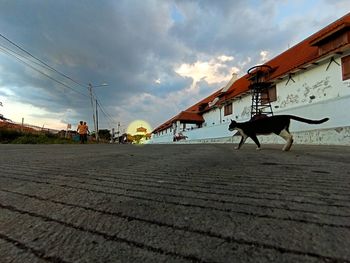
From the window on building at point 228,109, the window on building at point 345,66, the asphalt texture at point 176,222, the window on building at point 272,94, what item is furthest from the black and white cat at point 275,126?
the window on building at point 228,109

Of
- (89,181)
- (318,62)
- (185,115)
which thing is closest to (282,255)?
(89,181)

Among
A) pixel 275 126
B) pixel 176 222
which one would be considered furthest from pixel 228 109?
pixel 176 222

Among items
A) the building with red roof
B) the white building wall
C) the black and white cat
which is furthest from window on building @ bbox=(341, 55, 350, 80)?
the black and white cat

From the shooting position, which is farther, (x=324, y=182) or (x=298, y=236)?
(x=324, y=182)

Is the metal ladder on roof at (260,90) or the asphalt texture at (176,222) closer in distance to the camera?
the asphalt texture at (176,222)

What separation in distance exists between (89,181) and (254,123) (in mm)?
6280

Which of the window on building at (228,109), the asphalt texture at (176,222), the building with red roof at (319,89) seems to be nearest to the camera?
the asphalt texture at (176,222)

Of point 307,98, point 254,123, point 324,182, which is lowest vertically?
point 324,182

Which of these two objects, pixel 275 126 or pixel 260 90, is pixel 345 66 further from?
pixel 275 126

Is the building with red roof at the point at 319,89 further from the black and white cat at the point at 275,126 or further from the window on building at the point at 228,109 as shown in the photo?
the black and white cat at the point at 275,126

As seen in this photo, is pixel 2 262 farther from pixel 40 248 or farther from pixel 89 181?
pixel 89 181

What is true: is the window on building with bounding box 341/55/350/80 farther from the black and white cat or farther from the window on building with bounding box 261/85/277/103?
the black and white cat

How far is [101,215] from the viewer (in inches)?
63.1

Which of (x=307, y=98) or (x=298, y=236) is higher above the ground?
(x=307, y=98)
